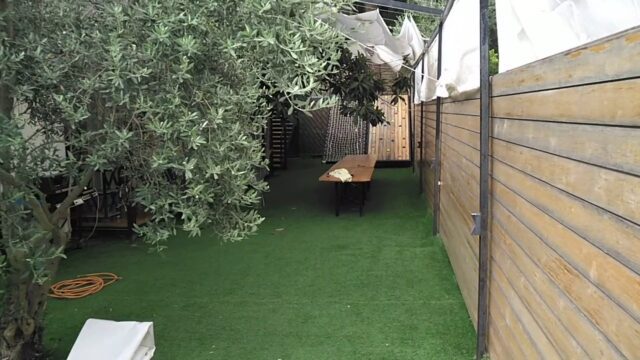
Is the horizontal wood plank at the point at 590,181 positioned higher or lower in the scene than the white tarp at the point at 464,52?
lower

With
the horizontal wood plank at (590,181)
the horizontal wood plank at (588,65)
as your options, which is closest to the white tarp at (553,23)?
the horizontal wood plank at (588,65)

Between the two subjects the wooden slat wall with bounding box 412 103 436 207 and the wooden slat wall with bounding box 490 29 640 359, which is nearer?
the wooden slat wall with bounding box 490 29 640 359

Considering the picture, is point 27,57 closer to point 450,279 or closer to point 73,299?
point 73,299

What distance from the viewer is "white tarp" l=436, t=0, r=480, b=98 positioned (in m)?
3.06

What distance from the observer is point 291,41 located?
204 centimetres

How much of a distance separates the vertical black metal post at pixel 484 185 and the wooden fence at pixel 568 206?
0.05 meters

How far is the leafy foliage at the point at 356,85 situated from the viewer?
7.13 meters

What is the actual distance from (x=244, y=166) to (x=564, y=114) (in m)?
1.32

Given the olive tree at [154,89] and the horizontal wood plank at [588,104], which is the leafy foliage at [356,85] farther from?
the horizontal wood plank at [588,104]

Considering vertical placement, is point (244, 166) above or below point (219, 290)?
above

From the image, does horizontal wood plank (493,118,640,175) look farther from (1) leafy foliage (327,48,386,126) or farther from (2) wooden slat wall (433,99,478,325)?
(1) leafy foliage (327,48,386,126)

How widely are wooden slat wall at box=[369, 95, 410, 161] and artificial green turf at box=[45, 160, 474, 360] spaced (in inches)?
250

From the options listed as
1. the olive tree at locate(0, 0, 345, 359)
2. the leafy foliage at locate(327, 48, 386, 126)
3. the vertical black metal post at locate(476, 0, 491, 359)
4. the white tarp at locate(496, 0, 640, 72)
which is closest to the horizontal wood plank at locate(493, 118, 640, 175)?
the white tarp at locate(496, 0, 640, 72)

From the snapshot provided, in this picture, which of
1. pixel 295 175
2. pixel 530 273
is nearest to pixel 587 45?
pixel 530 273
